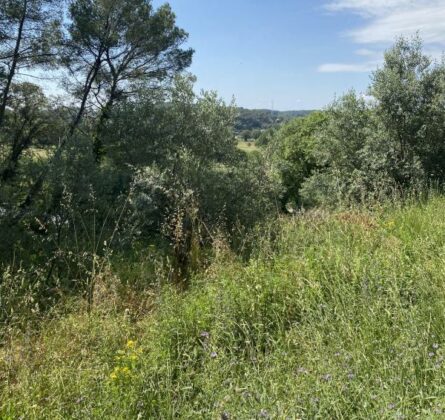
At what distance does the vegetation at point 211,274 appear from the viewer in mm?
2594

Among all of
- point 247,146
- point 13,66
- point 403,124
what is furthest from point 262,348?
point 13,66

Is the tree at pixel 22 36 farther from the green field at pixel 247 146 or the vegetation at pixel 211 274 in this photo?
the green field at pixel 247 146

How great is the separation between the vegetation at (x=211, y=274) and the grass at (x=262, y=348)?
0.7 inches

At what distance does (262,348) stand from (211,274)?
1212 mm

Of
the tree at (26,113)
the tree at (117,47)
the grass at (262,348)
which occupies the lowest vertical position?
the grass at (262,348)

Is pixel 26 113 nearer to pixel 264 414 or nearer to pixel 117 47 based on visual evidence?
pixel 117 47

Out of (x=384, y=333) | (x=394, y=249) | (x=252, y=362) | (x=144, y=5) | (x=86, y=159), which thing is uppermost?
(x=144, y=5)

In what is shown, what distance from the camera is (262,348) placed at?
129 inches

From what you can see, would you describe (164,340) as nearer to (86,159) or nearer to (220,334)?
(220,334)

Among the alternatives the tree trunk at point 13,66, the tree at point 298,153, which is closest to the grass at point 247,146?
the tree trunk at point 13,66

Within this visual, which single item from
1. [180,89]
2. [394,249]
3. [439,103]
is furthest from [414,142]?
[394,249]

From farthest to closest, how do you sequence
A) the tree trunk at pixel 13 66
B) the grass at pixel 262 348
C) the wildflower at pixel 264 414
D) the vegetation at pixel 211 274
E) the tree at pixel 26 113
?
1. the tree trunk at pixel 13 66
2. the tree at pixel 26 113
3. the vegetation at pixel 211 274
4. the grass at pixel 262 348
5. the wildflower at pixel 264 414

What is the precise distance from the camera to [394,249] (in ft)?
13.3

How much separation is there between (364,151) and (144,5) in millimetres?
9649
